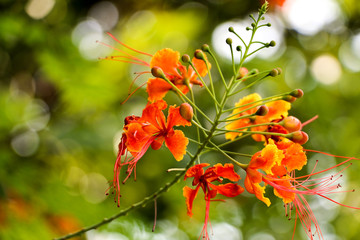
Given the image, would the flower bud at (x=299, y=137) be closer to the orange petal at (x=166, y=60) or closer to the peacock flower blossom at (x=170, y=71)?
the peacock flower blossom at (x=170, y=71)

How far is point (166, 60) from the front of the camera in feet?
6.61

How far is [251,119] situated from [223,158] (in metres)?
2.41

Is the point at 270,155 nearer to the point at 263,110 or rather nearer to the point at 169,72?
the point at 263,110

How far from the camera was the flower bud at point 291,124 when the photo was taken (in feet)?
6.17

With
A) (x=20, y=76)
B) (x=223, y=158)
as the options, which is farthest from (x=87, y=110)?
(x=223, y=158)

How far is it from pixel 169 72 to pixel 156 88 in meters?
0.16

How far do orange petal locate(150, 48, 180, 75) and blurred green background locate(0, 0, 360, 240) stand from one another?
4.49 ft

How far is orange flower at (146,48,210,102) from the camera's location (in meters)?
1.93

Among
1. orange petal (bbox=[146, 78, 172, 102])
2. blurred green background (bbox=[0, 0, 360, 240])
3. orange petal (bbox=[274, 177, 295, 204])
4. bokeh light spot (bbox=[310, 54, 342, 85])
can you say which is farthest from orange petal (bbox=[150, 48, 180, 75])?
bokeh light spot (bbox=[310, 54, 342, 85])

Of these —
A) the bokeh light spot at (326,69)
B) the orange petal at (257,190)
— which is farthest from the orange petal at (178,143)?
the bokeh light spot at (326,69)

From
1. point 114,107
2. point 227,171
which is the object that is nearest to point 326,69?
point 114,107

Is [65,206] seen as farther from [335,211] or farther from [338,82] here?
[338,82]

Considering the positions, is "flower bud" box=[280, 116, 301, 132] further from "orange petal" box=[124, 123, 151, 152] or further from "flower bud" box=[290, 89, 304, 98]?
"orange petal" box=[124, 123, 151, 152]

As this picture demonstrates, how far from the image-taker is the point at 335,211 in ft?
15.6
